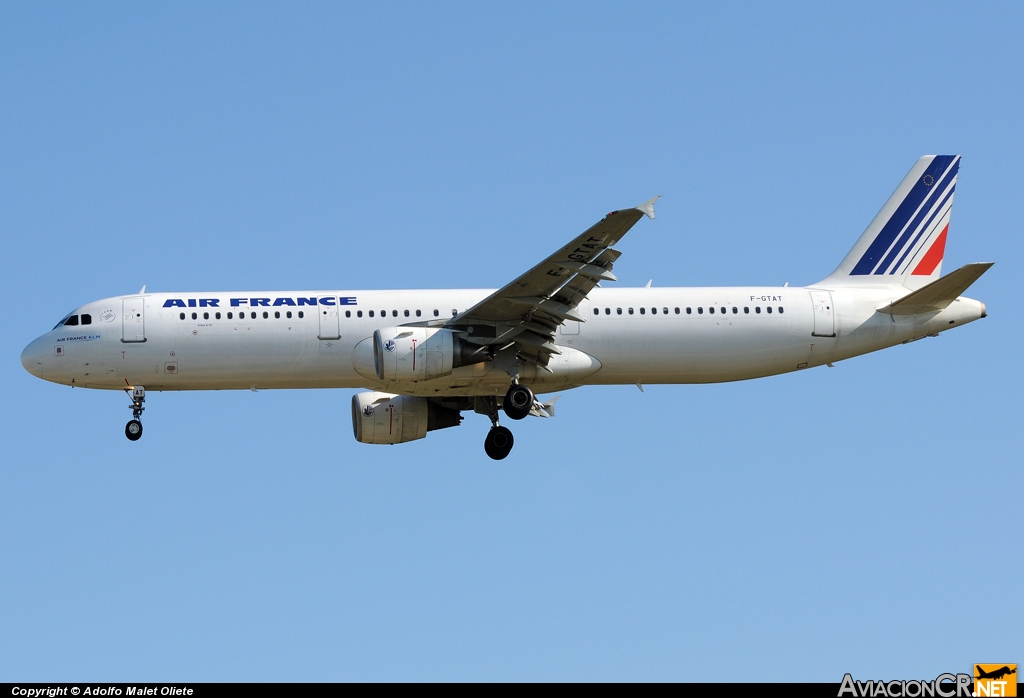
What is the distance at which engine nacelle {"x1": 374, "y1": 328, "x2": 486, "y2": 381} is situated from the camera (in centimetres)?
3453

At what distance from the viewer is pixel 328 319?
36.6m

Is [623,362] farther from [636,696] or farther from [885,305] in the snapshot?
[636,696]

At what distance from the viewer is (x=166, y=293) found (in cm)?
3750

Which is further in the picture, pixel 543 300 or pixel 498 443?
pixel 498 443

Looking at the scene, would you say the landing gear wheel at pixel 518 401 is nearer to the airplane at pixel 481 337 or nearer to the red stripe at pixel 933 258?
the airplane at pixel 481 337

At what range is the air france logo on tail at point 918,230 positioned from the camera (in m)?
39.9

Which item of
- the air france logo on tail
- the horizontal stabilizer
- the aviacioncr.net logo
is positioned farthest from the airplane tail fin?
the aviacioncr.net logo

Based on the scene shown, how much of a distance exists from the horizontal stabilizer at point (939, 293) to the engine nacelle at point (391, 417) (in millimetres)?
12744

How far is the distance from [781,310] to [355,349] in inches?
443

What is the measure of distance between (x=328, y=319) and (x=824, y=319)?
13.0m

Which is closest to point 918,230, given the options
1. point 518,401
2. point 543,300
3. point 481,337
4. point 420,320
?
point 543,300

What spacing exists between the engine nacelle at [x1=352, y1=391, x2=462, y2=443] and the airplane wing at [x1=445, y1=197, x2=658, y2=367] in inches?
191

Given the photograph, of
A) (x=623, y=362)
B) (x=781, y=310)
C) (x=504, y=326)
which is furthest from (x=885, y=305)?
(x=504, y=326)

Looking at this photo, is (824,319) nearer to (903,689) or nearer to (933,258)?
(933,258)
